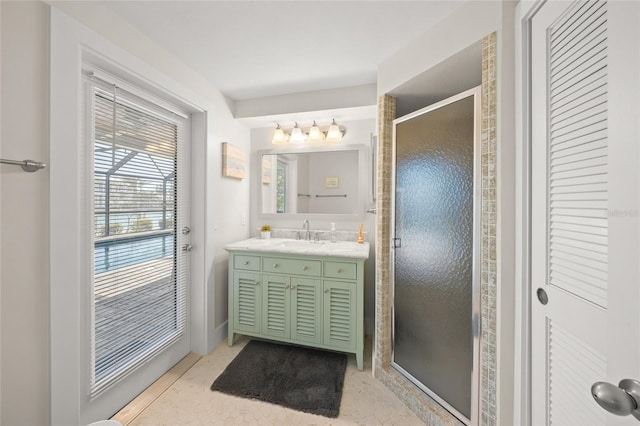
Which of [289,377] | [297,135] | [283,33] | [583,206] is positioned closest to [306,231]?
[297,135]

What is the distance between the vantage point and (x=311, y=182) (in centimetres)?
275

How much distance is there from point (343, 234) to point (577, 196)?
6.33 ft

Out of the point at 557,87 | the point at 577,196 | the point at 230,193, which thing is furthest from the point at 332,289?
the point at 557,87

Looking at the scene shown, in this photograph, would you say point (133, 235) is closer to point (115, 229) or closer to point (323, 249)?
point (115, 229)

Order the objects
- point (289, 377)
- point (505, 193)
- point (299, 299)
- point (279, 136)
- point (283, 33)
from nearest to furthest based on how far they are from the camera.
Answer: point (505, 193)
point (283, 33)
point (289, 377)
point (299, 299)
point (279, 136)

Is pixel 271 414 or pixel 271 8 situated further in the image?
pixel 271 414

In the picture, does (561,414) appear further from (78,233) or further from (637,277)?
(78,233)

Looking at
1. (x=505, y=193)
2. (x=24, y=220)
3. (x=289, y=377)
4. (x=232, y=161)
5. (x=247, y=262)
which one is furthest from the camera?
(x=232, y=161)

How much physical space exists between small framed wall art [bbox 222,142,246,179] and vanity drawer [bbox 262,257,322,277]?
35.5 inches

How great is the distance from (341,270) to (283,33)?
1656 mm

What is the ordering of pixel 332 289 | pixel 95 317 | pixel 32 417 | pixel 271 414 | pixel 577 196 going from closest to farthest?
pixel 577 196
pixel 32 417
pixel 95 317
pixel 271 414
pixel 332 289

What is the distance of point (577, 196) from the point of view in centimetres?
80

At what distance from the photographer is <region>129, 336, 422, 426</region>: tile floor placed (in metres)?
1.55

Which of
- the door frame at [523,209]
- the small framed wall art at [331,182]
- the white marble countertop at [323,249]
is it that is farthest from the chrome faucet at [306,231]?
the door frame at [523,209]
